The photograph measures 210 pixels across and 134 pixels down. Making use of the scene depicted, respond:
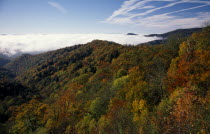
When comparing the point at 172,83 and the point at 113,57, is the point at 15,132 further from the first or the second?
the point at 113,57

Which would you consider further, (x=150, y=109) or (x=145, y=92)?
(x=145, y=92)

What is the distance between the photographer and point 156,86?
33.4 m

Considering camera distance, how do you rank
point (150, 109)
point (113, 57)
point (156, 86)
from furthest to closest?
point (113, 57), point (156, 86), point (150, 109)

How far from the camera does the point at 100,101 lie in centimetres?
4562

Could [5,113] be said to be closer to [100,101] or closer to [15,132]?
[15,132]

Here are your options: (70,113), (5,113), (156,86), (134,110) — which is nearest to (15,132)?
(70,113)

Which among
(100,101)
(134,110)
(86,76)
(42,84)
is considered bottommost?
(42,84)

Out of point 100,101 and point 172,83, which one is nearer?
point 172,83

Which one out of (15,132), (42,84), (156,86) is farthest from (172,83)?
(42,84)

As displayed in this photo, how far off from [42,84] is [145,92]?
155954mm

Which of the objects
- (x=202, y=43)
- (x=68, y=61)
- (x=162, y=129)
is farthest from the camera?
(x=68, y=61)

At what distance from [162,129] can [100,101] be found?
3354 centimetres

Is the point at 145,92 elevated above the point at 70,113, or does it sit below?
above

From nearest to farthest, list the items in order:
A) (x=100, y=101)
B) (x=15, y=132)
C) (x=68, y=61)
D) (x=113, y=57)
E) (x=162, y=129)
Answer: (x=162, y=129), (x=15, y=132), (x=100, y=101), (x=113, y=57), (x=68, y=61)
